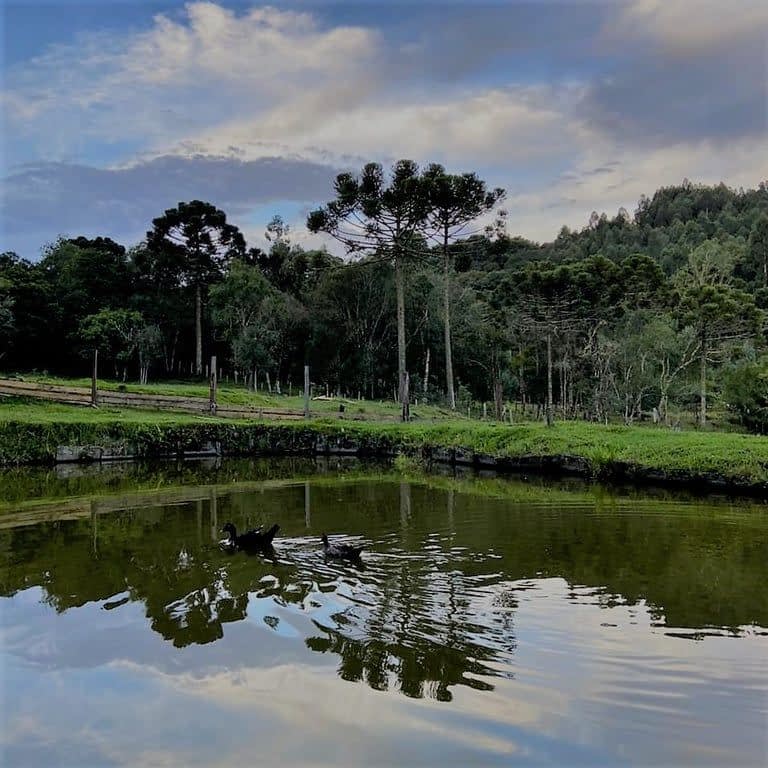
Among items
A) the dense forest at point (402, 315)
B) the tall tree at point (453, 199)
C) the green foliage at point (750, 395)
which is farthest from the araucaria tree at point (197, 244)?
the green foliage at point (750, 395)

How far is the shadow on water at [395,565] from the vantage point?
518cm

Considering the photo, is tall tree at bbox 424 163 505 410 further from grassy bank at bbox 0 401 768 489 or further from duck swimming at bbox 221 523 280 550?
duck swimming at bbox 221 523 280 550

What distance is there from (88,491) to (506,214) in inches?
930

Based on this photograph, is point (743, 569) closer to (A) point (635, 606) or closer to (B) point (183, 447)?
(A) point (635, 606)

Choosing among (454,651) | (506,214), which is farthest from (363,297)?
(454,651)

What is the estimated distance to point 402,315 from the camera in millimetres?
30750

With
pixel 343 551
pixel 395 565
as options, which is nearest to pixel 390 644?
pixel 395 565

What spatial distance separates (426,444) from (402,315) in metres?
11.3

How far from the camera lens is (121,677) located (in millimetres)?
4551

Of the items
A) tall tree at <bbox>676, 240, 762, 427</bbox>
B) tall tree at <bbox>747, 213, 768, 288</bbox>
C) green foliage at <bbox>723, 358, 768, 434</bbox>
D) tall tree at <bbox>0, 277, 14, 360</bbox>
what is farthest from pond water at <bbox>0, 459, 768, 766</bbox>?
tall tree at <bbox>747, 213, 768, 288</bbox>

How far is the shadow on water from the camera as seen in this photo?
5.18 metres

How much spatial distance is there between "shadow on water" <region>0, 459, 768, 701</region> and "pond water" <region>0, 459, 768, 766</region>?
0.04 m

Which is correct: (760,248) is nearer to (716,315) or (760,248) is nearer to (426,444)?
(716,315)

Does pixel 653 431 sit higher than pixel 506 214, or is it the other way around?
pixel 506 214
